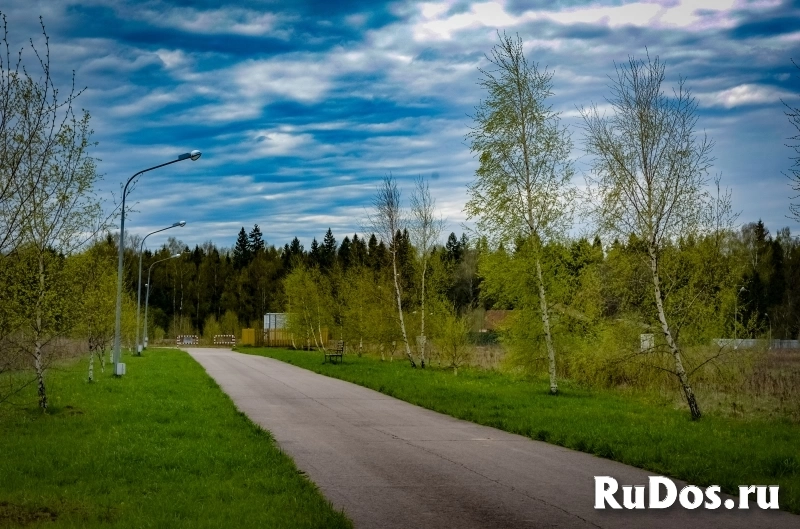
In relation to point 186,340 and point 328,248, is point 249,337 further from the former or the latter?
point 328,248

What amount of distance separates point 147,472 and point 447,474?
13.4ft

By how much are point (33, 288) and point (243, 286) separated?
4102 inches

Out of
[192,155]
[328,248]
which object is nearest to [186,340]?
[328,248]

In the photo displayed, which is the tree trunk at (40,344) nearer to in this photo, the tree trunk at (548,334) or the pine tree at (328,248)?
the tree trunk at (548,334)

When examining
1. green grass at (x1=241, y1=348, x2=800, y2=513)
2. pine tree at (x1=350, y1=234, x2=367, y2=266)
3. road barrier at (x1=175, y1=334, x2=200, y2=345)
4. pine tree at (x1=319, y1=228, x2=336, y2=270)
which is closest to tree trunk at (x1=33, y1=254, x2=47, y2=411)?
green grass at (x1=241, y1=348, x2=800, y2=513)

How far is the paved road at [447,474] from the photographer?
25.4 feet

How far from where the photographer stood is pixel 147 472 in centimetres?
973

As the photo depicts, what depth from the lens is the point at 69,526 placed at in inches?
272

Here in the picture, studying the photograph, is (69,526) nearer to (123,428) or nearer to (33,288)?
(123,428)

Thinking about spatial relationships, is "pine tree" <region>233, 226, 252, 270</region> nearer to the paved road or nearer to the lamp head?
the lamp head

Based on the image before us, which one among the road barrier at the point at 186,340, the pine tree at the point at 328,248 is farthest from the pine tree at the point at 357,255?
the road barrier at the point at 186,340

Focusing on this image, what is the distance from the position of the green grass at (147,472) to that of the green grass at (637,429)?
5.21 metres

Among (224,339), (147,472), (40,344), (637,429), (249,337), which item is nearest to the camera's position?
(147,472)

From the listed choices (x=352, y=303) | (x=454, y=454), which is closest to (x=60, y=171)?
(x=454, y=454)
